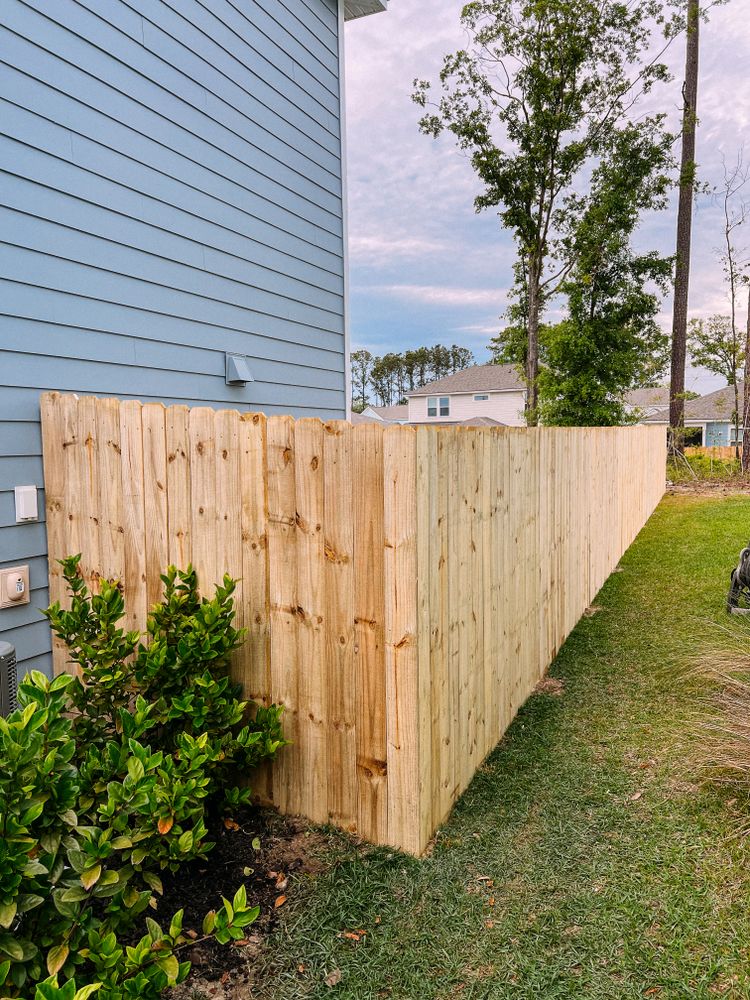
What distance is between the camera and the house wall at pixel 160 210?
9.60 ft

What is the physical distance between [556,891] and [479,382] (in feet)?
104

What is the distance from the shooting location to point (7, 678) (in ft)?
8.09

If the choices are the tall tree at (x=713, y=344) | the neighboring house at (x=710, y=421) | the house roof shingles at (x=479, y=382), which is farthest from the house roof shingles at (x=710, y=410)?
the house roof shingles at (x=479, y=382)

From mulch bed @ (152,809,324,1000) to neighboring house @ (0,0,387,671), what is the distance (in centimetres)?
140

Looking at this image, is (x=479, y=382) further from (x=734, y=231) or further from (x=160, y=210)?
(x=160, y=210)

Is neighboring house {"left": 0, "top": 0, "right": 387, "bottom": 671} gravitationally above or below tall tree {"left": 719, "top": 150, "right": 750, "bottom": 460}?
below

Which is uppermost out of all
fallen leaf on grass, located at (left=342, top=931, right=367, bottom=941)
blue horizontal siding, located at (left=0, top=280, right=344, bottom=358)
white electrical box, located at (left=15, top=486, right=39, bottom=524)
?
blue horizontal siding, located at (left=0, top=280, right=344, bottom=358)

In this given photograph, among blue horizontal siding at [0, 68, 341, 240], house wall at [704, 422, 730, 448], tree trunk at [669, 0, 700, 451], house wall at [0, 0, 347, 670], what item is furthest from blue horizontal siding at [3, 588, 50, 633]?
house wall at [704, 422, 730, 448]

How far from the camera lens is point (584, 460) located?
17.4ft

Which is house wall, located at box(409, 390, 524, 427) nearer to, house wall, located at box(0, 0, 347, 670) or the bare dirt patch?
house wall, located at box(0, 0, 347, 670)

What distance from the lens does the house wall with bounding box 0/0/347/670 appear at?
115 inches

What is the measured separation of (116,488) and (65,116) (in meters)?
1.84

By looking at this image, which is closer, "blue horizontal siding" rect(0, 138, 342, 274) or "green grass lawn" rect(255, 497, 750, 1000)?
"green grass lawn" rect(255, 497, 750, 1000)

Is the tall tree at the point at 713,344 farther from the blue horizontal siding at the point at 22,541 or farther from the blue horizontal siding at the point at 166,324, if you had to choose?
the blue horizontal siding at the point at 22,541
